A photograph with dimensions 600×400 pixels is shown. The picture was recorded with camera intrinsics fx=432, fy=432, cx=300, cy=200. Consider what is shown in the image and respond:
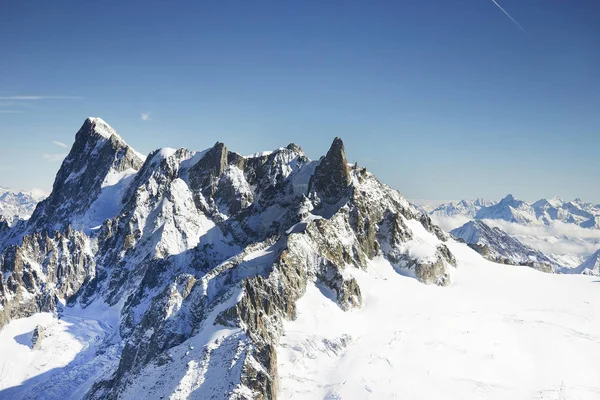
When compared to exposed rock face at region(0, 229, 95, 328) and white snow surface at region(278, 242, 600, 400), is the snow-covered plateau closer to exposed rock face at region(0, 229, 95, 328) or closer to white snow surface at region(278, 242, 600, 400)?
white snow surface at region(278, 242, 600, 400)

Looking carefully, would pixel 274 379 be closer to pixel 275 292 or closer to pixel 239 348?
pixel 239 348

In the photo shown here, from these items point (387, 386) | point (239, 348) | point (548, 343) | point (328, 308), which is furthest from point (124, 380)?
point (548, 343)

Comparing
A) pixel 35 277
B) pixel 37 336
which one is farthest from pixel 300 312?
pixel 35 277

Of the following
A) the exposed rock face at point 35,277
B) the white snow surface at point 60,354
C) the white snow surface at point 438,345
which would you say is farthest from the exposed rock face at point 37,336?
the white snow surface at point 438,345

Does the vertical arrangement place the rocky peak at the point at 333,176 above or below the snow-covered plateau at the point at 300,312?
above

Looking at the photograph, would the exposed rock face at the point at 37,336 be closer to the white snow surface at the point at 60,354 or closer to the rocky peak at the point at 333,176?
the white snow surface at the point at 60,354

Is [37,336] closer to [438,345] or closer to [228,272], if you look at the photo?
[228,272]
